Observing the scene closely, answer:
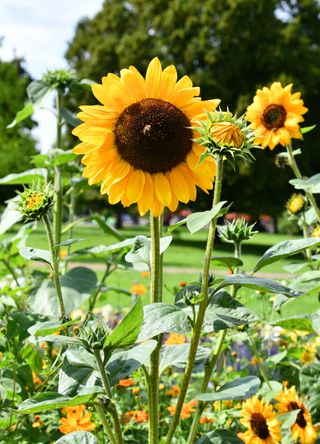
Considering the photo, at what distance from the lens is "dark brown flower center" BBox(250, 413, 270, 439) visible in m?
1.81

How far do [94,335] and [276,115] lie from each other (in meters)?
1.37

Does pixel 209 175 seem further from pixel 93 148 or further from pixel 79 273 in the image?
pixel 79 273

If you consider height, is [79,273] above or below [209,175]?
below

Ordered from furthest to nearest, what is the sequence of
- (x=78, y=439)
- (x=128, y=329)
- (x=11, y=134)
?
1. (x=11, y=134)
2. (x=78, y=439)
3. (x=128, y=329)

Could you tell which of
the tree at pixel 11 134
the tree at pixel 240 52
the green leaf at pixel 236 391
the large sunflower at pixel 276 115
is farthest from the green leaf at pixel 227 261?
the tree at pixel 11 134

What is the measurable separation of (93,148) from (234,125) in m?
0.30

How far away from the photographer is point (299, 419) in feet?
6.22

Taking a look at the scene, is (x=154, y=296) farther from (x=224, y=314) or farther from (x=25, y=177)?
(x=25, y=177)

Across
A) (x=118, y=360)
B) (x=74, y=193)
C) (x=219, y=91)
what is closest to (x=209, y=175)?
(x=118, y=360)

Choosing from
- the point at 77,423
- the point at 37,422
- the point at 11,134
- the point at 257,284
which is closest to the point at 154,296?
the point at 257,284

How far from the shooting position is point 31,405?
108cm

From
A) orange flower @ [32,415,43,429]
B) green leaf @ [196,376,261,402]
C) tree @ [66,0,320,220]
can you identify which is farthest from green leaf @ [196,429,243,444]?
tree @ [66,0,320,220]

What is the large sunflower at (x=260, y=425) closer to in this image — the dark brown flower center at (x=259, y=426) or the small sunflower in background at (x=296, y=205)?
the dark brown flower center at (x=259, y=426)

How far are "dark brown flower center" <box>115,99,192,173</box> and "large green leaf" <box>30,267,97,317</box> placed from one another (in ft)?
2.88
